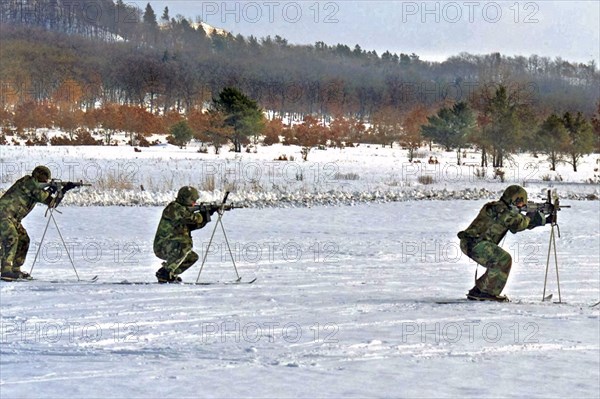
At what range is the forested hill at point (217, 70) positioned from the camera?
313ft

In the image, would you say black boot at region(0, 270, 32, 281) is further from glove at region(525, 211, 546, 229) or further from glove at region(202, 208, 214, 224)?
glove at region(525, 211, 546, 229)

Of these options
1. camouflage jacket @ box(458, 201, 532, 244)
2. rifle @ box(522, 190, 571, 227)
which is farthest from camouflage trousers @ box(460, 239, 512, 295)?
rifle @ box(522, 190, 571, 227)

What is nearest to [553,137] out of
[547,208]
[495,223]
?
[547,208]

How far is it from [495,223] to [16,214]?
23.4 feet

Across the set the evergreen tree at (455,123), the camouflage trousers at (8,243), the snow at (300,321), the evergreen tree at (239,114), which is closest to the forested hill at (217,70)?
the evergreen tree at (455,123)

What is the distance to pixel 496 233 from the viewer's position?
911 cm

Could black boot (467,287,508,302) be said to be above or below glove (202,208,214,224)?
below

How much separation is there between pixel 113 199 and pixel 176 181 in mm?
5089

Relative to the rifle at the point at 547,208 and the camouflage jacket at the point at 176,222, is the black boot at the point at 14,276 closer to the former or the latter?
the camouflage jacket at the point at 176,222

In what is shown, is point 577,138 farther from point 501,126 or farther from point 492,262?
point 492,262

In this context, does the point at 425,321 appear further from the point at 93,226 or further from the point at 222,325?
the point at 93,226

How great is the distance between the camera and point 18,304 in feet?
27.6

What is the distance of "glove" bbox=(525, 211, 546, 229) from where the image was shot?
8.99m

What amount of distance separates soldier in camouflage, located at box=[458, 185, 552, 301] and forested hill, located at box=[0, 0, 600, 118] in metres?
45.0
